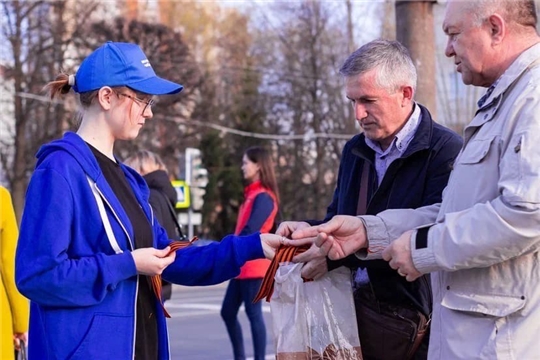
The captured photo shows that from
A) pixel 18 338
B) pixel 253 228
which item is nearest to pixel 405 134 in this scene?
pixel 18 338

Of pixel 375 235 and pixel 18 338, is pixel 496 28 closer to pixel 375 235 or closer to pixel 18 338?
pixel 375 235

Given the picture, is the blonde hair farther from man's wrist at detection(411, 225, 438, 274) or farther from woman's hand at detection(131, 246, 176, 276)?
man's wrist at detection(411, 225, 438, 274)

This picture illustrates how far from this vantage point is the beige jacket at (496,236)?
2746 mm

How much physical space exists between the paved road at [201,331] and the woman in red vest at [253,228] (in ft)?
3.77

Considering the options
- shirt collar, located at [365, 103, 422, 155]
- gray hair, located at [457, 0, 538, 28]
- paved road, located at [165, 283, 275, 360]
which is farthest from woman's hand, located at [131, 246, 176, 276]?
paved road, located at [165, 283, 275, 360]

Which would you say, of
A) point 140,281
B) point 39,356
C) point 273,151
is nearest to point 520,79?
point 140,281

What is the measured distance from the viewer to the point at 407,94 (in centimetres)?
392

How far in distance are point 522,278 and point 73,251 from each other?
1.65m

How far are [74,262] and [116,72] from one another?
32.5 inches

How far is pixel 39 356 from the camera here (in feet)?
10.9

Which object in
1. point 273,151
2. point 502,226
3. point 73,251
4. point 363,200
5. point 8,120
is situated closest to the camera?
point 502,226

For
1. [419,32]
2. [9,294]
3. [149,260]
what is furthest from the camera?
[419,32]

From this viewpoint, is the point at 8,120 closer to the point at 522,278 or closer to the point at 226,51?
the point at 226,51

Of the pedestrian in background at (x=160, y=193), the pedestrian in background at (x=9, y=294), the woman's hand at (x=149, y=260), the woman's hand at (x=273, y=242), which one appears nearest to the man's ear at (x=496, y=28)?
the woman's hand at (x=273, y=242)
